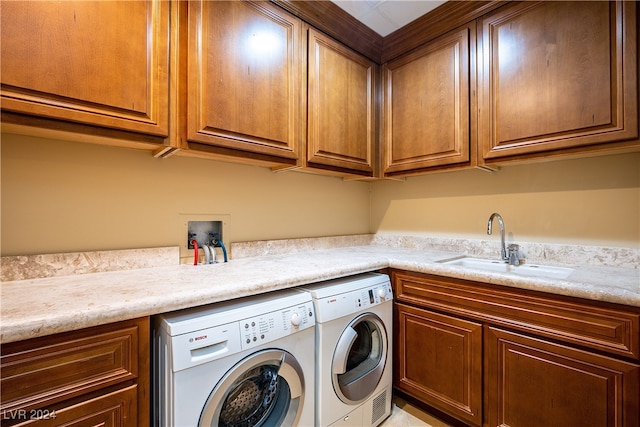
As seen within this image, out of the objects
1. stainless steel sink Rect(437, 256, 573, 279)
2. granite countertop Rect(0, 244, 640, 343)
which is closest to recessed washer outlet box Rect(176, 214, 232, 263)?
granite countertop Rect(0, 244, 640, 343)

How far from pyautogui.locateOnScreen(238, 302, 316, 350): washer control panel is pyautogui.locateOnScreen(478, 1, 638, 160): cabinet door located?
4.33 ft

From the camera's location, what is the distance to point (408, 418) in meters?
1.68

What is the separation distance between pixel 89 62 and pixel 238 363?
3.94 ft

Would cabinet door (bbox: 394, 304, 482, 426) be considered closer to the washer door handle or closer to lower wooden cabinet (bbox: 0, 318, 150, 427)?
the washer door handle

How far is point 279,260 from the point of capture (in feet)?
5.55

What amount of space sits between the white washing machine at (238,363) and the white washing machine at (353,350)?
0.25ft

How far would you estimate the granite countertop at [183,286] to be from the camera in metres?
0.79

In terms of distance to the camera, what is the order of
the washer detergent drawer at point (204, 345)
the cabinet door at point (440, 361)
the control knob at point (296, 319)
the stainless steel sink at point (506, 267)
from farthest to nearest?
1. the stainless steel sink at point (506, 267)
2. the cabinet door at point (440, 361)
3. the control knob at point (296, 319)
4. the washer detergent drawer at point (204, 345)

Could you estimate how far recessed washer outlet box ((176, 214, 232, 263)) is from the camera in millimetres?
1558

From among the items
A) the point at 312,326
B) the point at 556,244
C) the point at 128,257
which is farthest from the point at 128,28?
the point at 556,244

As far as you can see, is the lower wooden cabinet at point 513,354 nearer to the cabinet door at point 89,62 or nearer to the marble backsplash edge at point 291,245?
the marble backsplash edge at point 291,245

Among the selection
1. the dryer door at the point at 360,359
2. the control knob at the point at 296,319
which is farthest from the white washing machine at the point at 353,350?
the control knob at the point at 296,319

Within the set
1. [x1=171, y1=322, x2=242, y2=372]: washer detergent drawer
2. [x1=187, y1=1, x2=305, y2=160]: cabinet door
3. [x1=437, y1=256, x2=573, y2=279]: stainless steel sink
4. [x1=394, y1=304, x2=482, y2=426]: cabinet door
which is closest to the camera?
[x1=171, y1=322, x2=242, y2=372]: washer detergent drawer

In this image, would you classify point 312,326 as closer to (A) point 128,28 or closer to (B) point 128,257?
(B) point 128,257
